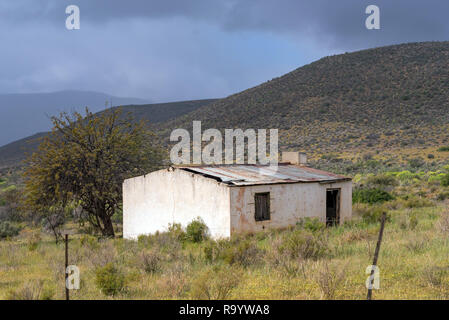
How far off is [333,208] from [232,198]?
5.84 m

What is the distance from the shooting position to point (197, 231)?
15.2 meters

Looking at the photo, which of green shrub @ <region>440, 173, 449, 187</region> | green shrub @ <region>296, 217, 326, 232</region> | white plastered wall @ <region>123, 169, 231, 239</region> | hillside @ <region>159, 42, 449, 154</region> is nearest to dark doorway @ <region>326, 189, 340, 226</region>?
green shrub @ <region>296, 217, 326, 232</region>

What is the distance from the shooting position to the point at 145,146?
22.7 m

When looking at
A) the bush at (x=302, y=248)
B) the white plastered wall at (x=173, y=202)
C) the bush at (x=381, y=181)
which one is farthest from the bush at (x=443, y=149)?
the bush at (x=302, y=248)

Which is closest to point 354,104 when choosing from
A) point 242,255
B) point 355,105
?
point 355,105

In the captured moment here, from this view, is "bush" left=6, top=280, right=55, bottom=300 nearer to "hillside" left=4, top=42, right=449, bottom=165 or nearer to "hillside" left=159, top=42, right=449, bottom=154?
"hillside" left=4, top=42, right=449, bottom=165

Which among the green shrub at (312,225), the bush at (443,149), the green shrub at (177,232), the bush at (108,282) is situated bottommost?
the bush at (108,282)

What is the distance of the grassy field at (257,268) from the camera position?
8.01 metres

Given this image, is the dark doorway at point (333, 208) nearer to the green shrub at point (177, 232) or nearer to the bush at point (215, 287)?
the green shrub at point (177, 232)

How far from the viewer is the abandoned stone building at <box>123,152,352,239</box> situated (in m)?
14.6

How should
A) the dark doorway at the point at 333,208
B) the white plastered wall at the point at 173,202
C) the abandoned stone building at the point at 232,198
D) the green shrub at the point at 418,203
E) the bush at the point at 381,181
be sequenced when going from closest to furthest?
the abandoned stone building at the point at 232,198 → the white plastered wall at the point at 173,202 → the dark doorway at the point at 333,208 → the green shrub at the point at 418,203 → the bush at the point at 381,181

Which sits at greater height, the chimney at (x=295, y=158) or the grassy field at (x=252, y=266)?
the chimney at (x=295, y=158)

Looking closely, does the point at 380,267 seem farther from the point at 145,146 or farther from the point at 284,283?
the point at 145,146

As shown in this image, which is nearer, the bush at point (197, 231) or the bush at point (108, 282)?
the bush at point (108, 282)
